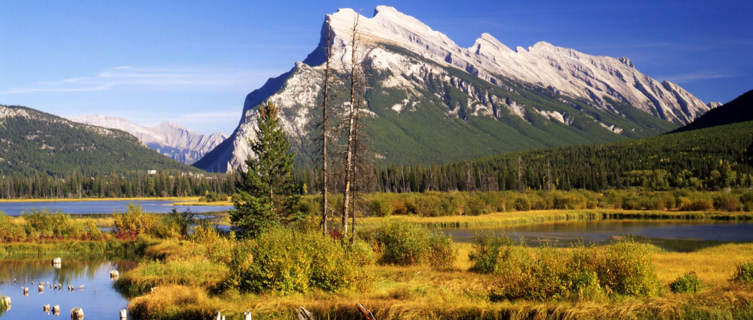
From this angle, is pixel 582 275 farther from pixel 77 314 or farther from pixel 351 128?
pixel 351 128

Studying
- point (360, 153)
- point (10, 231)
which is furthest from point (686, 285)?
point (10, 231)

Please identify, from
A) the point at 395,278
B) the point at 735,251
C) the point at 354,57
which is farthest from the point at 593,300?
the point at 735,251

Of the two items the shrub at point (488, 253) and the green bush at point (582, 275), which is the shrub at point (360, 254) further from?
the green bush at point (582, 275)

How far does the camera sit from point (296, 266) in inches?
909

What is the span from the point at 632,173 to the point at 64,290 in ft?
493

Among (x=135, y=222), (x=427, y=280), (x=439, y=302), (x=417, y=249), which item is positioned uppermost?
(x=135, y=222)

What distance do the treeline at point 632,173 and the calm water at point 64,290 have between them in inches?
4006

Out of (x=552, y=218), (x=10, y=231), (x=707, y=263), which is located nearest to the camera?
(x=707, y=263)

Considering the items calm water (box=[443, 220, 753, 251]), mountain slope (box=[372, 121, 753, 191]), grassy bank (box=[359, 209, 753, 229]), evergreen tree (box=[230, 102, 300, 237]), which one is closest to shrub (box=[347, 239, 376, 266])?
evergreen tree (box=[230, 102, 300, 237])

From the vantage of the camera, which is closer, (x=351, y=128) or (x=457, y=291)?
(x=457, y=291)

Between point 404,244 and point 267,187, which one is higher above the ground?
point 267,187

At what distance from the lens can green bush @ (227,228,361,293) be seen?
23.1 metres

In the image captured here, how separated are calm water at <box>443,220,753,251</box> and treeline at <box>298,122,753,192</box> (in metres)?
66.5

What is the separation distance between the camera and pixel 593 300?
1802 cm
